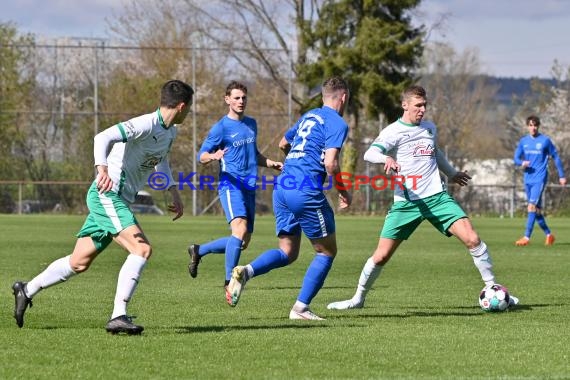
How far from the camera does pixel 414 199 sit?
9.94 m

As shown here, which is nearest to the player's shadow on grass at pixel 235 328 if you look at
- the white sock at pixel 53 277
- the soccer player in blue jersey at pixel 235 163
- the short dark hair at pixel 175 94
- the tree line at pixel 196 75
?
the white sock at pixel 53 277

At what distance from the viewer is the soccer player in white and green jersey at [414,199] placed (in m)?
9.90

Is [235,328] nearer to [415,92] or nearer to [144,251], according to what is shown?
[144,251]

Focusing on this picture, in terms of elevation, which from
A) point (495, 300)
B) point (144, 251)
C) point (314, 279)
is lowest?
point (495, 300)

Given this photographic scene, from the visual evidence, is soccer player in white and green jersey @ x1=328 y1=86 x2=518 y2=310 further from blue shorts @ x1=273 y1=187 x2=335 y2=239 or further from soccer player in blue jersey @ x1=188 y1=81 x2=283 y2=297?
soccer player in blue jersey @ x1=188 y1=81 x2=283 y2=297

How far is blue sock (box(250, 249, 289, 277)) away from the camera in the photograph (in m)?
9.13

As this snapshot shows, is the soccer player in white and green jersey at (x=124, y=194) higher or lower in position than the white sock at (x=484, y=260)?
higher

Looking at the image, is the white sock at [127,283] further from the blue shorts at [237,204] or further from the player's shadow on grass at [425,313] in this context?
the blue shorts at [237,204]

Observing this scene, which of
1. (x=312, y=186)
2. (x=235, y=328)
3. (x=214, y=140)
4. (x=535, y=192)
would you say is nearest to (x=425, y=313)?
(x=312, y=186)

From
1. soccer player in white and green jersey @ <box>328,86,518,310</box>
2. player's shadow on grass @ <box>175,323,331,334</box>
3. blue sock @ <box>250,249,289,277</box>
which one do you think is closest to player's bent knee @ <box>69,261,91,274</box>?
player's shadow on grass @ <box>175,323,331,334</box>

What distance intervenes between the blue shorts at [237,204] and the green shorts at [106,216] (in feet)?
12.2

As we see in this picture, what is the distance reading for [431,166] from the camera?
10.1m

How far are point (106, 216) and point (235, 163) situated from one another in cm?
439

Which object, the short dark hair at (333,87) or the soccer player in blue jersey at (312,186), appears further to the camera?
the short dark hair at (333,87)
